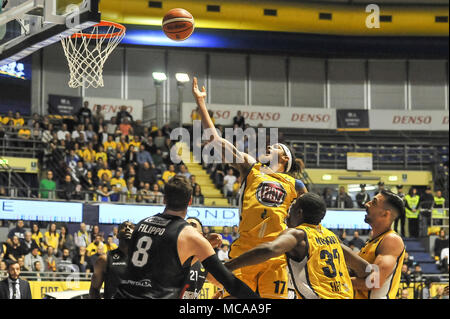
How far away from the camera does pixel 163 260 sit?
186 inches

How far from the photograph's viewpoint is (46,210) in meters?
17.5

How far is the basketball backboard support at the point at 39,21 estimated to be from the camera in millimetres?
7711

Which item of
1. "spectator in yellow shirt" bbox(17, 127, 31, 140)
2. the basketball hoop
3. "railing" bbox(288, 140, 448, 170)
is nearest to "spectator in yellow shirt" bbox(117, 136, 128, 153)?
"spectator in yellow shirt" bbox(17, 127, 31, 140)

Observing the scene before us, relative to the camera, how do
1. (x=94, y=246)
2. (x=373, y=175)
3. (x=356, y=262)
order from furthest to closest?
(x=373, y=175)
(x=94, y=246)
(x=356, y=262)

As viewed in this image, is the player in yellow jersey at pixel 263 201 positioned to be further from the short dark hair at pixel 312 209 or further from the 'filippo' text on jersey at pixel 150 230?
the 'filippo' text on jersey at pixel 150 230

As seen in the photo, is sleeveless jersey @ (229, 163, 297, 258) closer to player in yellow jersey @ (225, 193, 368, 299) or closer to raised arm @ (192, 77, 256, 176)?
raised arm @ (192, 77, 256, 176)

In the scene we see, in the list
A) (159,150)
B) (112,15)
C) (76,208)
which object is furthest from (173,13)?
(112,15)

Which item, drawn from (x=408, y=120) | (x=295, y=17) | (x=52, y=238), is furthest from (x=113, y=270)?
(x=408, y=120)

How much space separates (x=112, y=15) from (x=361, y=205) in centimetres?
1016

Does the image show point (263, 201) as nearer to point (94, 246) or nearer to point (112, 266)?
point (112, 266)

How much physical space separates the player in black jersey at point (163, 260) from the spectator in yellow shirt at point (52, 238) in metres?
12.2

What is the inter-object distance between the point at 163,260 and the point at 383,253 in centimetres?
182

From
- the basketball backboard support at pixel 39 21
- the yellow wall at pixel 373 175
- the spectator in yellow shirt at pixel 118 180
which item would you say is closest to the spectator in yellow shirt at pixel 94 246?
the spectator in yellow shirt at pixel 118 180

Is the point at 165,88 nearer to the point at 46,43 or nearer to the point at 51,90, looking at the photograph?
the point at 51,90
